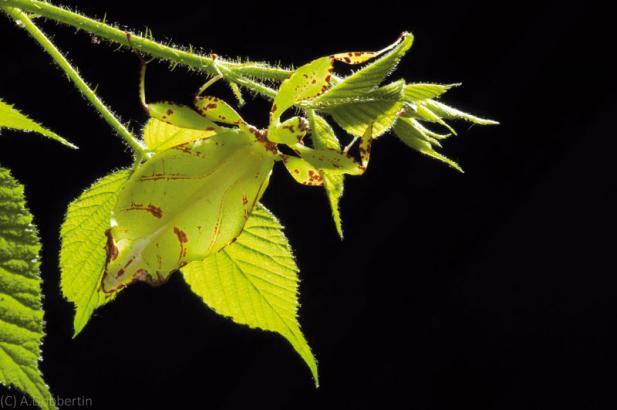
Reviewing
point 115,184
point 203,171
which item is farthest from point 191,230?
point 115,184

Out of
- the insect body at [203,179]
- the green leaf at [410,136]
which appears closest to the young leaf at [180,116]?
the insect body at [203,179]

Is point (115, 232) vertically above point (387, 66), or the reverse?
point (387, 66)

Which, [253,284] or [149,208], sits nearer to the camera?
[149,208]

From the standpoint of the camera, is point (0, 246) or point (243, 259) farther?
point (243, 259)

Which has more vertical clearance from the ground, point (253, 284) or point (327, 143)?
point (327, 143)

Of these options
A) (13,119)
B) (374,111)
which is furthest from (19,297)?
(374,111)

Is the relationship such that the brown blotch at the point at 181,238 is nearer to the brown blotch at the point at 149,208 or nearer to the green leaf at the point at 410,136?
the brown blotch at the point at 149,208

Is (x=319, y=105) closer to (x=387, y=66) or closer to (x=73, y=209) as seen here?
(x=387, y=66)

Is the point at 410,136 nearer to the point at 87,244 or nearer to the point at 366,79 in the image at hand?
the point at 366,79
